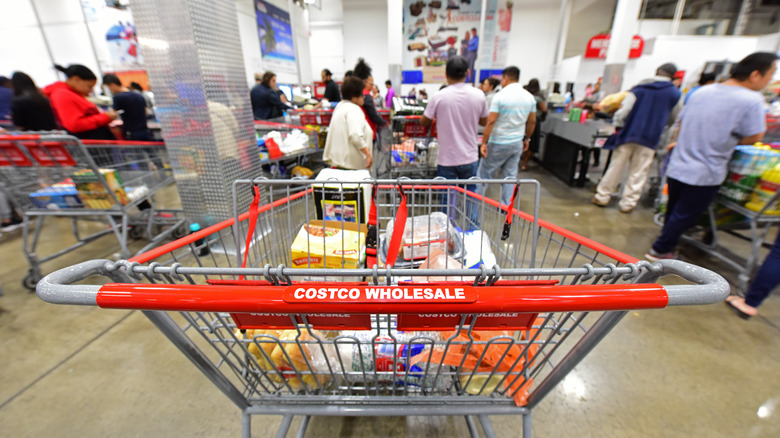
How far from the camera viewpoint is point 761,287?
2049mm

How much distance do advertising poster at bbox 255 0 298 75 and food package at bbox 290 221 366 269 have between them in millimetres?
11254

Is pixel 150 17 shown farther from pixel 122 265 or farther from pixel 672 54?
pixel 672 54

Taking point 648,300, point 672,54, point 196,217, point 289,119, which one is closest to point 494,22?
point 672,54

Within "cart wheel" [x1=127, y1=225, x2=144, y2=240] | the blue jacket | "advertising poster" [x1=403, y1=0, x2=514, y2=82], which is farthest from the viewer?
"advertising poster" [x1=403, y1=0, x2=514, y2=82]

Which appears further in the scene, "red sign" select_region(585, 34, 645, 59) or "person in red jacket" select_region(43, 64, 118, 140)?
"red sign" select_region(585, 34, 645, 59)

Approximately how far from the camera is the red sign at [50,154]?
2.11 m

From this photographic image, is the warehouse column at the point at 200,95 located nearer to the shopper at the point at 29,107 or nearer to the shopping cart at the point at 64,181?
the shopping cart at the point at 64,181

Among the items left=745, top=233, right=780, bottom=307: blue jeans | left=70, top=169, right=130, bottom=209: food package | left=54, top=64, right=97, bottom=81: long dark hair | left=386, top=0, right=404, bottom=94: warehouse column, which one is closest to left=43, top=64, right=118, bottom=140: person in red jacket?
left=54, top=64, right=97, bottom=81: long dark hair

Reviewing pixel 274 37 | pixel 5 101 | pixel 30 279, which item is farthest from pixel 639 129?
pixel 274 37

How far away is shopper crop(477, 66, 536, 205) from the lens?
3.18 m

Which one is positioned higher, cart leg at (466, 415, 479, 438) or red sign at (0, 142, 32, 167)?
red sign at (0, 142, 32, 167)

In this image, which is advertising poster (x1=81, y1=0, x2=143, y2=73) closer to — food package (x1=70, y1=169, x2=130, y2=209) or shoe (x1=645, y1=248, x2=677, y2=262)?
food package (x1=70, y1=169, x2=130, y2=209)

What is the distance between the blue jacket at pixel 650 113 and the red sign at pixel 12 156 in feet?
19.0

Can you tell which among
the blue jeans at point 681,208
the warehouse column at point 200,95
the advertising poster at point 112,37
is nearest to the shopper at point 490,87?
the blue jeans at point 681,208
